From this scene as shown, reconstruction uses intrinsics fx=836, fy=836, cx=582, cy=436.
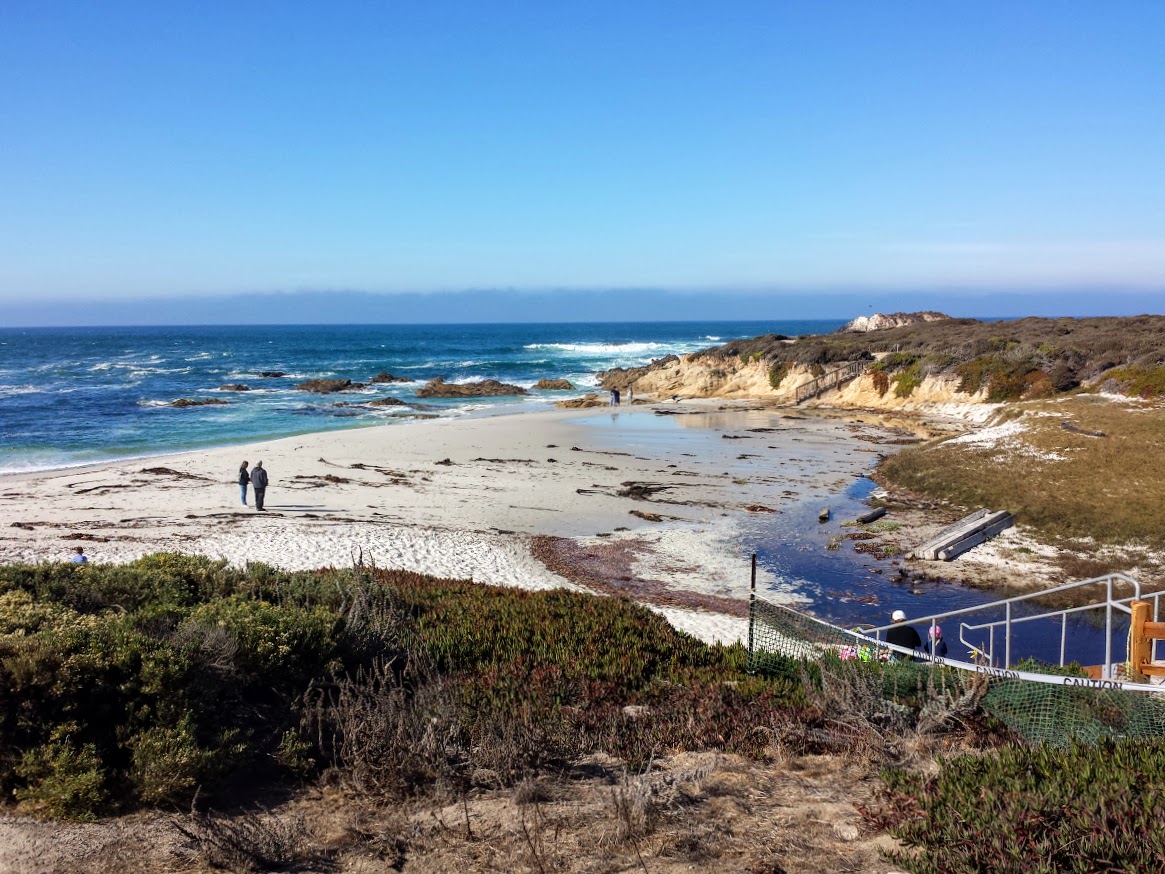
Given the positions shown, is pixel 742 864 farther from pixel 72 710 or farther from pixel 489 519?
pixel 489 519

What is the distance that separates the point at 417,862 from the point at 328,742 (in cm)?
174

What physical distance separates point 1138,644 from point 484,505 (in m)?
15.3

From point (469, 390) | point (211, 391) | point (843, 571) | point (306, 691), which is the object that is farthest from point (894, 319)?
point (306, 691)

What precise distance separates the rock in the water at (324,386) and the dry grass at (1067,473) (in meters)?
40.1

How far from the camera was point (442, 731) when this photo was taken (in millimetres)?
5840

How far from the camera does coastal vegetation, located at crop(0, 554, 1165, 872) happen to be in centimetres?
465

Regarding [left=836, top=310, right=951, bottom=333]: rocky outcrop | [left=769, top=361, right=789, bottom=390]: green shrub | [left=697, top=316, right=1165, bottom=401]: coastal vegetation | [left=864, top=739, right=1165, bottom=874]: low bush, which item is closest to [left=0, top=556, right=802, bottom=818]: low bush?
[left=864, top=739, right=1165, bottom=874]: low bush

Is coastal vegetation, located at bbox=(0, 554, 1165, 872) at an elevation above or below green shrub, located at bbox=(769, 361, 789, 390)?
below

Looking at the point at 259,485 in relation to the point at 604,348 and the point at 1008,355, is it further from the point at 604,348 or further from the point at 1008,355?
the point at 604,348

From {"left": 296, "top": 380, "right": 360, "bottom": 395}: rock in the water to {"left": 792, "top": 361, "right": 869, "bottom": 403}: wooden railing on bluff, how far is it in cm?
2997

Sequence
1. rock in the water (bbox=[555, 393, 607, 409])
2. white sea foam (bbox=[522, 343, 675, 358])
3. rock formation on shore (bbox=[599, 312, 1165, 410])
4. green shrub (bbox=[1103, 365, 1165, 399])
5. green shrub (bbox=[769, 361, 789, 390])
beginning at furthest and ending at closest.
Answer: white sea foam (bbox=[522, 343, 675, 358])
green shrub (bbox=[769, 361, 789, 390])
rock in the water (bbox=[555, 393, 607, 409])
rock formation on shore (bbox=[599, 312, 1165, 410])
green shrub (bbox=[1103, 365, 1165, 399])

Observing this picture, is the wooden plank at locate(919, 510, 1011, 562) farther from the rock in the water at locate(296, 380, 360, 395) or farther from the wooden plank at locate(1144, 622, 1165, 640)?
the rock in the water at locate(296, 380, 360, 395)

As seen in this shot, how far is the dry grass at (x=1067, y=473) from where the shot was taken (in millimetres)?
17031

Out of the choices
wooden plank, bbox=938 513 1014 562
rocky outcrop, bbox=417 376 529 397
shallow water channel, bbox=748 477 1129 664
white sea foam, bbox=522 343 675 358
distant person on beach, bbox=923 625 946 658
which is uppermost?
white sea foam, bbox=522 343 675 358
